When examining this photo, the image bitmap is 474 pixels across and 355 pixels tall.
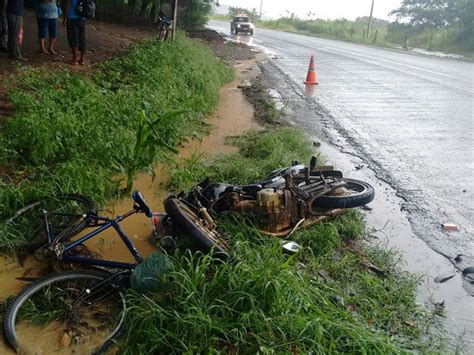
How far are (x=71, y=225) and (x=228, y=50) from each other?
2002 cm

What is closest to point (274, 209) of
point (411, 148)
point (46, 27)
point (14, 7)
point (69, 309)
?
point (69, 309)

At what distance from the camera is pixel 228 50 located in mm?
23094

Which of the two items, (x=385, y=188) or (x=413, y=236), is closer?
(x=413, y=236)

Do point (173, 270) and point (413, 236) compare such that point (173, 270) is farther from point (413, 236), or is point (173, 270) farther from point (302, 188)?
point (413, 236)

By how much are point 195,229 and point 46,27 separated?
8.51 meters

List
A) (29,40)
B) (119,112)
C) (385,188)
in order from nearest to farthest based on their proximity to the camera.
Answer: (385,188) < (119,112) < (29,40)

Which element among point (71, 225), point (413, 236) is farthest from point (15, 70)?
point (413, 236)

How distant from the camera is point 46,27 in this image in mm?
10609

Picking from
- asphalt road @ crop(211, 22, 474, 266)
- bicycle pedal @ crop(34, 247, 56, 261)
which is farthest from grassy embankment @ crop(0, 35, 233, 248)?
asphalt road @ crop(211, 22, 474, 266)

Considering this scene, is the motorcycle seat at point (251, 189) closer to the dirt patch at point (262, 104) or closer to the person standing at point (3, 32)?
the dirt patch at point (262, 104)

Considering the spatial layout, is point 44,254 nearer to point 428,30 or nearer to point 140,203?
point 140,203

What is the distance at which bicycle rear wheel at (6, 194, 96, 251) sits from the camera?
420cm

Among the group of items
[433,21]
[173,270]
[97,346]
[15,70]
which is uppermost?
[433,21]

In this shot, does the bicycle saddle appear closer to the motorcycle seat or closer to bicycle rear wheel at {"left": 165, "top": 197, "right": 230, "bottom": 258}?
bicycle rear wheel at {"left": 165, "top": 197, "right": 230, "bottom": 258}
